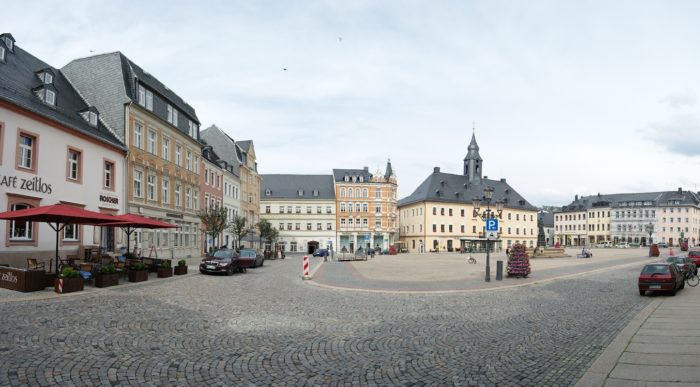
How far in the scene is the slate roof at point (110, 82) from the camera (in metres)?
32.7

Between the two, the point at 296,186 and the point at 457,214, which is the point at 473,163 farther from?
the point at 296,186

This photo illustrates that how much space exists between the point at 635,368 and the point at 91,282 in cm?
1873

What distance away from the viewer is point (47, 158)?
24.7 metres

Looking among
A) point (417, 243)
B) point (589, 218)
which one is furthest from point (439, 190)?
point (589, 218)

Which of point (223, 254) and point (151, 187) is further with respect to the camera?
point (151, 187)

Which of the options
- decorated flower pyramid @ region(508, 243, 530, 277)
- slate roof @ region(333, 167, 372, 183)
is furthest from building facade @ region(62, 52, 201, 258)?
slate roof @ region(333, 167, 372, 183)

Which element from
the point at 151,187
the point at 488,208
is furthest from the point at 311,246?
the point at 488,208

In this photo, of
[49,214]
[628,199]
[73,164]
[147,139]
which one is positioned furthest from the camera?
[628,199]

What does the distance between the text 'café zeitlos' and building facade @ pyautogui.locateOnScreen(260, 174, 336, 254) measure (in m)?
57.4

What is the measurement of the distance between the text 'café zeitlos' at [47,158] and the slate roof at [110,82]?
1134mm

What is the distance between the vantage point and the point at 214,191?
2046 inches

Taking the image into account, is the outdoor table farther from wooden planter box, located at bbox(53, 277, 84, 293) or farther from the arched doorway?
the arched doorway

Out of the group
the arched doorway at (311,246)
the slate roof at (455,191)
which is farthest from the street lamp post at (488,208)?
the slate roof at (455,191)

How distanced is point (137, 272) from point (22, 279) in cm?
505
